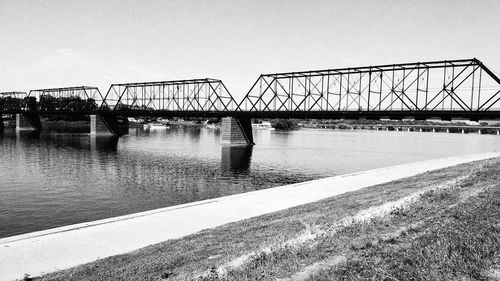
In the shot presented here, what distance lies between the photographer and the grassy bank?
28.9 feet

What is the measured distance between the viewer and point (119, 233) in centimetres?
1797

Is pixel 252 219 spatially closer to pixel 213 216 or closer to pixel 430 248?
pixel 213 216

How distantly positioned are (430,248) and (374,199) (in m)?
12.6

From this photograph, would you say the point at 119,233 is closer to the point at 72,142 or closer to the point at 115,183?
the point at 115,183

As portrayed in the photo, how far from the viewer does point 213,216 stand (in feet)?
71.6

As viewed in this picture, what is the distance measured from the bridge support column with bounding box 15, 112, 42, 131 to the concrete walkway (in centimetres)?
16265

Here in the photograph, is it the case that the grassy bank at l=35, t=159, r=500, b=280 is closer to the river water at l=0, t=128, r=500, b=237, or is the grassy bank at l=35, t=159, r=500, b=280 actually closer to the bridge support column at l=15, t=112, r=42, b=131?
the river water at l=0, t=128, r=500, b=237

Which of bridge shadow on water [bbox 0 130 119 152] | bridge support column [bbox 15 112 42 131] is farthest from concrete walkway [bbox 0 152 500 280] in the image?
bridge support column [bbox 15 112 42 131]

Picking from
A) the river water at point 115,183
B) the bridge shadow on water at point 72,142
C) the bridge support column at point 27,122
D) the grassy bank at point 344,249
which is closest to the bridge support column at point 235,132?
the bridge shadow on water at point 72,142

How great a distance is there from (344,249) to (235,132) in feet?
298

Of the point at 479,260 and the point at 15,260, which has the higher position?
the point at 479,260

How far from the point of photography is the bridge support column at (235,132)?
327ft

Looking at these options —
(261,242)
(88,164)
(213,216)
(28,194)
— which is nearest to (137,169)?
(88,164)

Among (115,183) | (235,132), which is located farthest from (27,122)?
(115,183)
